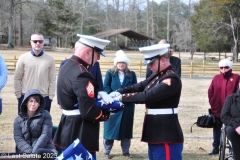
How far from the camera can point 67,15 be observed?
57750 millimetres

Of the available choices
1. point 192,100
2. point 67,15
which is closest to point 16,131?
point 192,100

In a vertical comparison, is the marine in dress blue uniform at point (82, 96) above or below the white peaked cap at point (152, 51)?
below

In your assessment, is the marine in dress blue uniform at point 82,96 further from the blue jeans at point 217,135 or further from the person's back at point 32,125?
the blue jeans at point 217,135

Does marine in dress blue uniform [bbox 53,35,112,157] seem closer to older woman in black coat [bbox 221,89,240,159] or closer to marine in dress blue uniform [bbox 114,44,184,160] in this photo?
marine in dress blue uniform [bbox 114,44,184,160]

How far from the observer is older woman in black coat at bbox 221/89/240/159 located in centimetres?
569

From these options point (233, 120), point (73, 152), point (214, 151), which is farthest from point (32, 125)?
point (214, 151)

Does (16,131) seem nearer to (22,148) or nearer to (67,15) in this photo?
(22,148)

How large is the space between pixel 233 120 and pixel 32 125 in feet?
8.82

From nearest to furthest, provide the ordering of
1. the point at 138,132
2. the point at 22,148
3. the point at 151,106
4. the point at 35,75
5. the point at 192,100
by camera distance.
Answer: the point at 151,106
the point at 22,148
the point at 35,75
the point at 138,132
the point at 192,100

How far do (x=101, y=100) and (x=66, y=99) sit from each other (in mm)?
308

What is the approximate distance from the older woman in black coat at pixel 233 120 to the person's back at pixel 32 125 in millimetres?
2400

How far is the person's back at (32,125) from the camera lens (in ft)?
16.5

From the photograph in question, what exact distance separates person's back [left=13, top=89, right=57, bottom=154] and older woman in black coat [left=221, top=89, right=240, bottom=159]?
2.40 metres

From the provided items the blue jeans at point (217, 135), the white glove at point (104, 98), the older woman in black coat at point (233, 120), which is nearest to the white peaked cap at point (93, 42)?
the white glove at point (104, 98)
